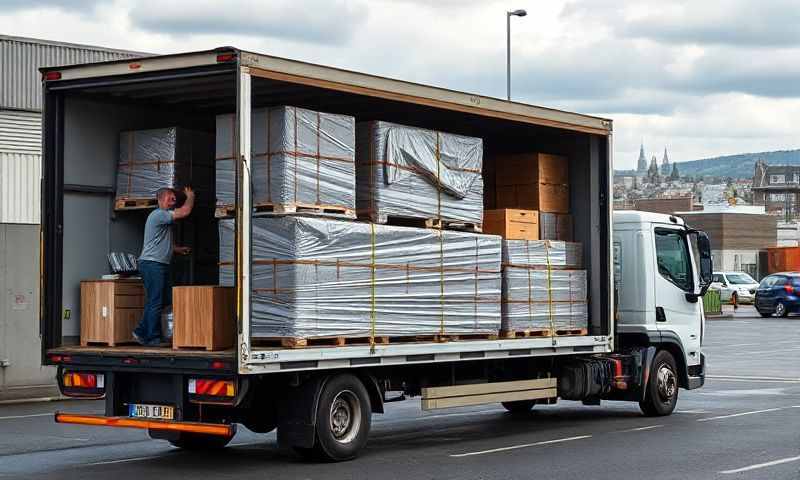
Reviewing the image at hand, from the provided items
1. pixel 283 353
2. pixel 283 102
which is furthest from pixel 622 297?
pixel 283 353

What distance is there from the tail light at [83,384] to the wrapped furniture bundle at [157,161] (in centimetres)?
184

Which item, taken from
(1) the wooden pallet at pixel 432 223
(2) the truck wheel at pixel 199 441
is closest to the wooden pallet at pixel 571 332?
(1) the wooden pallet at pixel 432 223

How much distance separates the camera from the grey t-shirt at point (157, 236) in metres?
12.3

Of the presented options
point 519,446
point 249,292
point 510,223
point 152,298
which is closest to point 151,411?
point 152,298

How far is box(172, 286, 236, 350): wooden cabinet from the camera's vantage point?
1125 cm

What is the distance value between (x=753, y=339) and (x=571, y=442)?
Result: 22.6 m

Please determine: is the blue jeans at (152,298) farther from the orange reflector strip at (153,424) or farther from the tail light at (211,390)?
the tail light at (211,390)

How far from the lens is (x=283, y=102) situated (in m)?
13.3

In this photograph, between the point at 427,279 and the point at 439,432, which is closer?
the point at 427,279

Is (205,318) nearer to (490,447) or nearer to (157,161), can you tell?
(157,161)

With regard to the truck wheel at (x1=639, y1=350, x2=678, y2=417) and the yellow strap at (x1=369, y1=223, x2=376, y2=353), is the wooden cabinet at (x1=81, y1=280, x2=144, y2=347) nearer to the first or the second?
the yellow strap at (x1=369, y1=223, x2=376, y2=353)

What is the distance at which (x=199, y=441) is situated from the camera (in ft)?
43.8

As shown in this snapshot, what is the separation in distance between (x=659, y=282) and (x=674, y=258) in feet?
1.85

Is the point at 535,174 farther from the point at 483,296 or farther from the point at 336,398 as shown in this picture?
the point at 336,398
